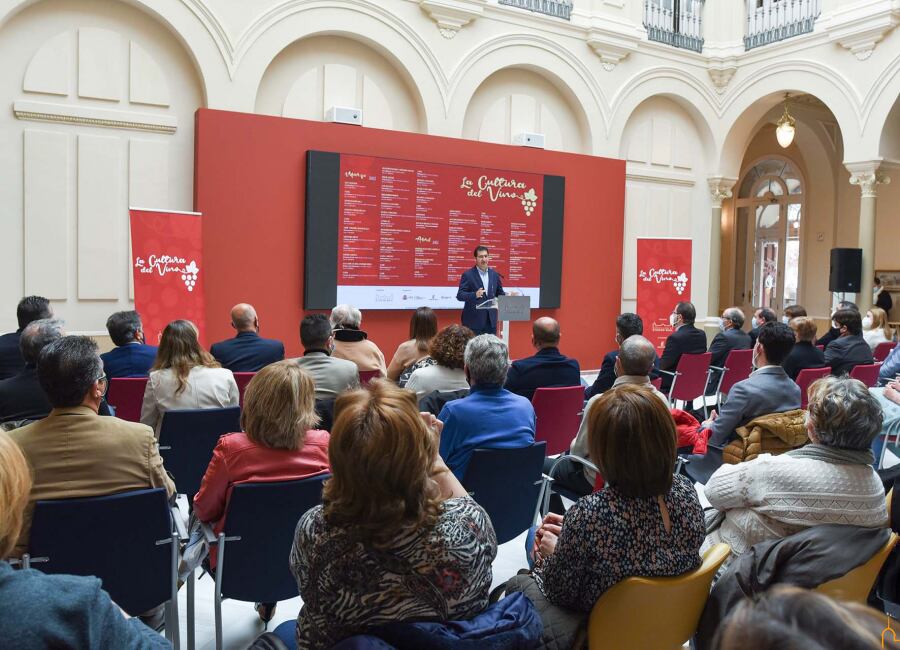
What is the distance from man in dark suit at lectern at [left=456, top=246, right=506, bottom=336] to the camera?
7582mm

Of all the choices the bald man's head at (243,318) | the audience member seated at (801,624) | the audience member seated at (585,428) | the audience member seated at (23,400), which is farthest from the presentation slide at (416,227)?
the audience member seated at (801,624)

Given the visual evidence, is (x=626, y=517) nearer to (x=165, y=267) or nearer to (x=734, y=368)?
(x=734, y=368)

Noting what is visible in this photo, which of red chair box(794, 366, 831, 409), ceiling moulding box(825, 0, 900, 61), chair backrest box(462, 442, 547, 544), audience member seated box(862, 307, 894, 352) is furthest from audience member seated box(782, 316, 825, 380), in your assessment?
ceiling moulding box(825, 0, 900, 61)

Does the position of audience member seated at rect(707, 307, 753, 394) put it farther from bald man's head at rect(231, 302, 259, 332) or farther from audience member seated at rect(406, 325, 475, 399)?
bald man's head at rect(231, 302, 259, 332)

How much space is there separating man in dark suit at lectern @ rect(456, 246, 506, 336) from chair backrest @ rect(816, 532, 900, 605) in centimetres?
564

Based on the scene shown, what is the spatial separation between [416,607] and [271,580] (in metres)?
1.17

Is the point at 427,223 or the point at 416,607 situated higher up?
the point at 427,223

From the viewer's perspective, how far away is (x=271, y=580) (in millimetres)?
2447

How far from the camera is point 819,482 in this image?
82.0 inches

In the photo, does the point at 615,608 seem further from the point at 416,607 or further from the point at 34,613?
the point at 34,613

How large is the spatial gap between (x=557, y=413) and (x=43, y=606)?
3264mm

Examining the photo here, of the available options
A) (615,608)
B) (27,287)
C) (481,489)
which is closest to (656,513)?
(615,608)

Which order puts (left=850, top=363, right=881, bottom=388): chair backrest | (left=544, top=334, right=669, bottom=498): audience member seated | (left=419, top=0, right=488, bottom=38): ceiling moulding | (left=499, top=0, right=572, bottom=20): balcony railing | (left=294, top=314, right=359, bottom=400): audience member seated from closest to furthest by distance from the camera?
(left=544, top=334, right=669, bottom=498): audience member seated → (left=294, top=314, right=359, bottom=400): audience member seated → (left=850, top=363, right=881, bottom=388): chair backrest → (left=419, top=0, right=488, bottom=38): ceiling moulding → (left=499, top=0, right=572, bottom=20): balcony railing

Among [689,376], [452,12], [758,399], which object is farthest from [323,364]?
[452,12]
